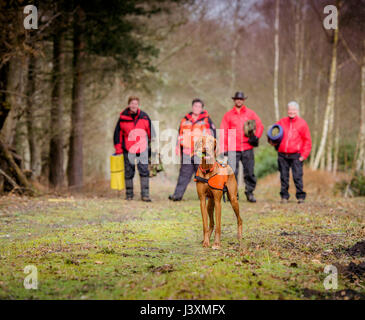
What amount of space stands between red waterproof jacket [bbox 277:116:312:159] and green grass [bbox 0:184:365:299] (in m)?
1.75

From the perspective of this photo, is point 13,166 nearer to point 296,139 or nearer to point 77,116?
point 77,116

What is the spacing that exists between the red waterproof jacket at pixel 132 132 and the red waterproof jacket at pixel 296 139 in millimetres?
3736

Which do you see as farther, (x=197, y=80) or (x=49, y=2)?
(x=197, y=80)

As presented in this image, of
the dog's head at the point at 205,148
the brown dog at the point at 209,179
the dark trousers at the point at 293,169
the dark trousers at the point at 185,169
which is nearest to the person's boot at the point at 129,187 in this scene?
the dark trousers at the point at 185,169

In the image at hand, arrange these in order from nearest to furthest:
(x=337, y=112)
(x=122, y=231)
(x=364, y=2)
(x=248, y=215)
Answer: (x=122, y=231) → (x=248, y=215) → (x=364, y=2) → (x=337, y=112)

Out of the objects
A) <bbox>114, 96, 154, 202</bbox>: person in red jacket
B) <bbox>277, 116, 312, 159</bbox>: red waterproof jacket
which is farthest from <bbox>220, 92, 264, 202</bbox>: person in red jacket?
<bbox>114, 96, 154, 202</bbox>: person in red jacket

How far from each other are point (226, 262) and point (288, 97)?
2291 cm

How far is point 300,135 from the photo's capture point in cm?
1052

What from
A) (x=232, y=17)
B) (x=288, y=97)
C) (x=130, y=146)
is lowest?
(x=130, y=146)

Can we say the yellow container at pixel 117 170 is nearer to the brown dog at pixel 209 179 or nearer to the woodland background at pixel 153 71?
the woodland background at pixel 153 71

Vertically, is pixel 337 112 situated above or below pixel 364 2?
below

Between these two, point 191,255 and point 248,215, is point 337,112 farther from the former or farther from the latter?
point 191,255

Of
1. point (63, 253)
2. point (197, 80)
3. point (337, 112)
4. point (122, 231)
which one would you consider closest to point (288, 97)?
point (337, 112)

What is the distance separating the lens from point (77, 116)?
14.5 meters
